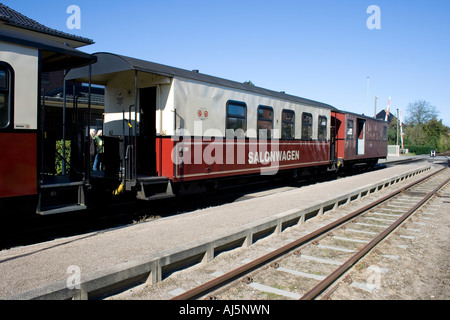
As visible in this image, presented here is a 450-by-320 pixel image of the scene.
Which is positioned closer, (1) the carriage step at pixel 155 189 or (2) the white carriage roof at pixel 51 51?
(2) the white carriage roof at pixel 51 51

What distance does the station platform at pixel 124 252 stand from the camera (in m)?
3.85

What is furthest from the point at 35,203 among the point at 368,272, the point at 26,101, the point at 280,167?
the point at 280,167

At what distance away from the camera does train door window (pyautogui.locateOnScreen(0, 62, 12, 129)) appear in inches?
223

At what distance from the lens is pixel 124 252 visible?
5.32 metres

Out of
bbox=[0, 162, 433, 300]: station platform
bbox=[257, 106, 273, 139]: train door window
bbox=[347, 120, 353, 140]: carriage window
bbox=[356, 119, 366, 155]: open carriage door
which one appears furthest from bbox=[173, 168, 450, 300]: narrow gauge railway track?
bbox=[356, 119, 366, 155]: open carriage door

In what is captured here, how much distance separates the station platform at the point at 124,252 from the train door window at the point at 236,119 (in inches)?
104

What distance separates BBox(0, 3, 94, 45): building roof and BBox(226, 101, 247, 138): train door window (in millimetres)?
9967

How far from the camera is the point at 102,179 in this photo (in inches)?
321

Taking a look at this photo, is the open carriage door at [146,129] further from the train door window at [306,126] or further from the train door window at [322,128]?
the train door window at [322,128]

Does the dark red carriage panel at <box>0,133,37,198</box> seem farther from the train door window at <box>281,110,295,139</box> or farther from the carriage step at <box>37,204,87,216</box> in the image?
the train door window at <box>281,110,295,139</box>

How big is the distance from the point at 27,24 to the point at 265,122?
1152 cm

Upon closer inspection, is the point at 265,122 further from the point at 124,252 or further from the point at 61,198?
the point at 124,252

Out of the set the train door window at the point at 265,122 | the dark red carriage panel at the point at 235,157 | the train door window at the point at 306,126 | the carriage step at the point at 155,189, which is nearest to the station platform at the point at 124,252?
the carriage step at the point at 155,189
